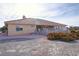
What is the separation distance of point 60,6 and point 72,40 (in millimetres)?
504

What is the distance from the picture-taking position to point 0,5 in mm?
3287

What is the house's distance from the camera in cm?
331

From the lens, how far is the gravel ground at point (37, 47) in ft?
10.8

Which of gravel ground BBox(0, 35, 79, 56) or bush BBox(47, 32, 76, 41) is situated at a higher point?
bush BBox(47, 32, 76, 41)

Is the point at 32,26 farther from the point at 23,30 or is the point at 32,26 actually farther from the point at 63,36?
the point at 63,36

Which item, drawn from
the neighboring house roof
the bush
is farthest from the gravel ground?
the neighboring house roof

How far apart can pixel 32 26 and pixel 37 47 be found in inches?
11.9

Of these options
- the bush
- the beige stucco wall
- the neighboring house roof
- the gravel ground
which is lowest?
the gravel ground

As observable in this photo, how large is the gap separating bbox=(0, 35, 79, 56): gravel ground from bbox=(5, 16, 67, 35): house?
0.10m

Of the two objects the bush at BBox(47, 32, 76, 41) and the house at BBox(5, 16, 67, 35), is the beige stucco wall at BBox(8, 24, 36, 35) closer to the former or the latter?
the house at BBox(5, 16, 67, 35)

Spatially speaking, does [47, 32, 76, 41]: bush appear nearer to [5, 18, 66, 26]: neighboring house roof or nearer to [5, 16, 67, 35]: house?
[5, 16, 67, 35]: house

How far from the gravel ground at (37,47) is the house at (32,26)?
102 millimetres

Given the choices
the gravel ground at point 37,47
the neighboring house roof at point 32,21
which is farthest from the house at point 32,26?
the gravel ground at point 37,47

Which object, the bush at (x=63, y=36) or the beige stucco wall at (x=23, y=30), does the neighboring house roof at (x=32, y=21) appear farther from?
the bush at (x=63, y=36)
